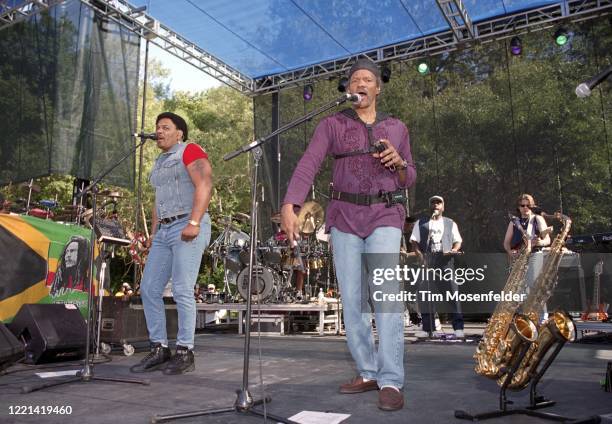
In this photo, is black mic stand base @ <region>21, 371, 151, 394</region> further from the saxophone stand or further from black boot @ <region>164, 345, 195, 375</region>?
the saxophone stand

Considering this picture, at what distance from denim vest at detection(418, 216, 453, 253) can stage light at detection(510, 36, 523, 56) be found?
5.32 m

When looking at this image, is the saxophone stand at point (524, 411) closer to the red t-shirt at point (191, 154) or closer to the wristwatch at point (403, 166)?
the wristwatch at point (403, 166)

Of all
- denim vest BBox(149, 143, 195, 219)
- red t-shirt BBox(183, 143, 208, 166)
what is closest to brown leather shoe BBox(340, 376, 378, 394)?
denim vest BBox(149, 143, 195, 219)

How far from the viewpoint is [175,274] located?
173 inches

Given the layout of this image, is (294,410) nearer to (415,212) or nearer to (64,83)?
(64,83)

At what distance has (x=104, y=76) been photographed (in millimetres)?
10570

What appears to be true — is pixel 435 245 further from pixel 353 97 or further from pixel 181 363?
pixel 353 97

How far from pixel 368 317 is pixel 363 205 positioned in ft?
2.34

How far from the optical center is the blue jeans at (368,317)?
3.12 metres

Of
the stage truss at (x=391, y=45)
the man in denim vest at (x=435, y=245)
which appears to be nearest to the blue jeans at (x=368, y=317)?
the man in denim vest at (x=435, y=245)

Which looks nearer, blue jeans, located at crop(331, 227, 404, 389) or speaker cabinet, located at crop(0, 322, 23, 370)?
speaker cabinet, located at crop(0, 322, 23, 370)

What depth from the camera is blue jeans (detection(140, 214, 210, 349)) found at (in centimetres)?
438

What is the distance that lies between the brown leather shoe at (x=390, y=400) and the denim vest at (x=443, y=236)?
5.08m

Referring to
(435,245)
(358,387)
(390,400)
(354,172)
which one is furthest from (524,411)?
(435,245)
